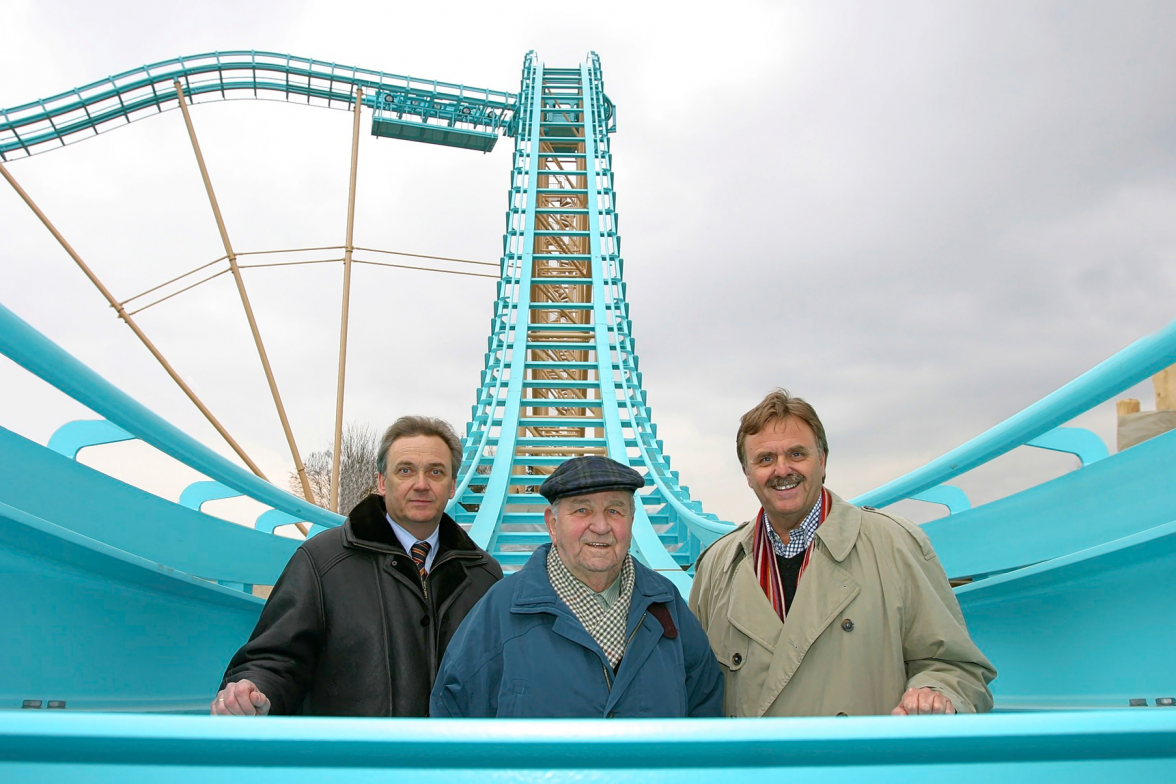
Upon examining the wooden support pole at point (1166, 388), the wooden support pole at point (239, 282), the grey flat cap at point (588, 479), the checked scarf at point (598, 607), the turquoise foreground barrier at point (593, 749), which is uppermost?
the wooden support pole at point (239, 282)

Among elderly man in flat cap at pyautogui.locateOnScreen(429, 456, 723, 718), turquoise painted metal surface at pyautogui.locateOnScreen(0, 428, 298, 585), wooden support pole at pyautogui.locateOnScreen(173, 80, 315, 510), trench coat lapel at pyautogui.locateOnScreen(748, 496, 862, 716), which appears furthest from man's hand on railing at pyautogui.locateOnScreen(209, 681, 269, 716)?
wooden support pole at pyautogui.locateOnScreen(173, 80, 315, 510)

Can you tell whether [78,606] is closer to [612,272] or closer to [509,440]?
[509,440]

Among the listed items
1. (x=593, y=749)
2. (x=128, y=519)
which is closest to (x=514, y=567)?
(x=128, y=519)

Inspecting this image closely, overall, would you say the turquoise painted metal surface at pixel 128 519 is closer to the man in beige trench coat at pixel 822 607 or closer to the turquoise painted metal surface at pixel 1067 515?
the man in beige trench coat at pixel 822 607

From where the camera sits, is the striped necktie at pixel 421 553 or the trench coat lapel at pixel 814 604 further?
the striped necktie at pixel 421 553

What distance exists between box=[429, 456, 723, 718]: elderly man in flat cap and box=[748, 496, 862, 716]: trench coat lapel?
0.40 ft

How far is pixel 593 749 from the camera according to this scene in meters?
0.64

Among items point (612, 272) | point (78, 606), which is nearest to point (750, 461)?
point (78, 606)

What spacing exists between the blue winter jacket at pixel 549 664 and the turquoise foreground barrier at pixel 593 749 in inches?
31.2

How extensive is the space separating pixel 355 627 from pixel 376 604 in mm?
67

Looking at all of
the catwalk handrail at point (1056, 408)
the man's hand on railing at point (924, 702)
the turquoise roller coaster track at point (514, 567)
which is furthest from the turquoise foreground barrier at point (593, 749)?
the catwalk handrail at point (1056, 408)

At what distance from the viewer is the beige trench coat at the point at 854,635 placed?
1.60 m

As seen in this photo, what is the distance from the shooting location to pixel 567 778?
66 centimetres

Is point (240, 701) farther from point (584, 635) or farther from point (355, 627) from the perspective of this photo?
point (584, 635)
